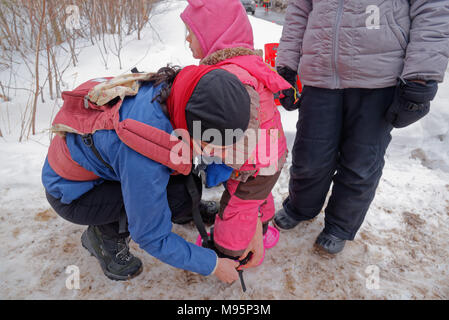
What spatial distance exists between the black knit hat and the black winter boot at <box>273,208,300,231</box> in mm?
1031

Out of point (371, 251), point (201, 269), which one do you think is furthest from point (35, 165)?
point (371, 251)

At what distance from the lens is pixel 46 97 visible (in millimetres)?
2916

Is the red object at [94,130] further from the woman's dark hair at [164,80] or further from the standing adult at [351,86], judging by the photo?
the standing adult at [351,86]

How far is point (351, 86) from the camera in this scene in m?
1.20

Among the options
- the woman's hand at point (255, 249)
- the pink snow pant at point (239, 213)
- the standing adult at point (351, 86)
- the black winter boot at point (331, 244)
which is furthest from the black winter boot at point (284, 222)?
the pink snow pant at point (239, 213)

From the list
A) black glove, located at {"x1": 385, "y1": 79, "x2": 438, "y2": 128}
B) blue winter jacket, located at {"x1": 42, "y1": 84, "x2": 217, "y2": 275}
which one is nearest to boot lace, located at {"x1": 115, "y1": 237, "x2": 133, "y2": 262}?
blue winter jacket, located at {"x1": 42, "y1": 84, "x2": 217, "y2": 275}

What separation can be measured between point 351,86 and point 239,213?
739mm

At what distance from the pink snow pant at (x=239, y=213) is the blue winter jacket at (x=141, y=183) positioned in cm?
14

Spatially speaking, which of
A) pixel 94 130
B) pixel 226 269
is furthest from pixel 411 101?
pixel 94 130

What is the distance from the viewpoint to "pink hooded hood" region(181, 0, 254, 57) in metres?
1.11

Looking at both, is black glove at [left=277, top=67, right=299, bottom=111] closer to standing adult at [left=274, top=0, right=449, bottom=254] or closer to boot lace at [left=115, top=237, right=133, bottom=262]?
standing adult at [left=274, top=0, right=449, bottom=254]

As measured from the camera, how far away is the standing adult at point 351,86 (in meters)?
1.03

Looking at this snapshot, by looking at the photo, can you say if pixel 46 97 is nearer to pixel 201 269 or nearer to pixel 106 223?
pixel 106 223
